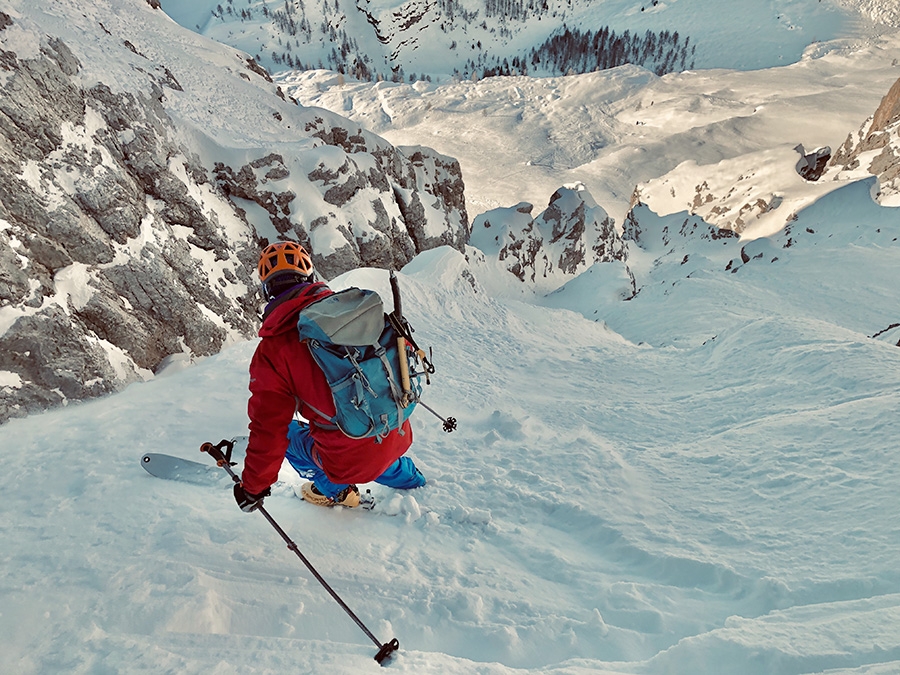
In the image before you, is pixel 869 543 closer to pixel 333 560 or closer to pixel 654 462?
pixel 654 462

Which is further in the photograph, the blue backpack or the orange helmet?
the orange helmet

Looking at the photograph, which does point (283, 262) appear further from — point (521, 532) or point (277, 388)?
point (521, 532)

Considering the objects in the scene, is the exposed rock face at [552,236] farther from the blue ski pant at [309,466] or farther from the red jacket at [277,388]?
the red jacket at [277,388]

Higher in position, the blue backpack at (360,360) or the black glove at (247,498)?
the blue backpack at (360,360)

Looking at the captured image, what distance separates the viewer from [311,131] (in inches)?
776

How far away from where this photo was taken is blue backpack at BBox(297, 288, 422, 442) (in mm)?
2512

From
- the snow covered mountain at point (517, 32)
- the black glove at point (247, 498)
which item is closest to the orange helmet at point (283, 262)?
the black glove at point (247, 498)

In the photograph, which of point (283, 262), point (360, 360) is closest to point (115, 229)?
point (283, 262)

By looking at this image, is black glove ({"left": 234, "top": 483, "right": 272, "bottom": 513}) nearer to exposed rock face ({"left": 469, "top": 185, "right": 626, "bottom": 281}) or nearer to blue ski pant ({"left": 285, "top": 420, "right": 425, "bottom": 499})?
blue ski pant ({"left": 285, "top": 420, "right": 425, "bottom": 499})

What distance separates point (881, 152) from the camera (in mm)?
30219

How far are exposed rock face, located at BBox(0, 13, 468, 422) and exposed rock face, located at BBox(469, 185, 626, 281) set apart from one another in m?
18.8

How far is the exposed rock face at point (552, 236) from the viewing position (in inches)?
1296

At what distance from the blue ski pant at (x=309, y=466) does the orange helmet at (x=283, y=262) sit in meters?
1.27

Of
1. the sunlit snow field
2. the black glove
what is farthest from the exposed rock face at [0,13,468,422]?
the black glove
